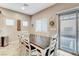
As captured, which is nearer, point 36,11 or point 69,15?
point 69,15

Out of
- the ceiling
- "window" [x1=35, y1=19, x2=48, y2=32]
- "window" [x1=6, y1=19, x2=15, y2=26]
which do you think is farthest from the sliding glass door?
"window" [x1=6, y1=19, x2=15, y2=26]

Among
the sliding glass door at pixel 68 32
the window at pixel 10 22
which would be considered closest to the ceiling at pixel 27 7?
the window at pixel 10 22

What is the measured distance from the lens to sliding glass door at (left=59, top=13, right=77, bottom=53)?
6.93ft

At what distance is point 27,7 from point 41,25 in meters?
0.46

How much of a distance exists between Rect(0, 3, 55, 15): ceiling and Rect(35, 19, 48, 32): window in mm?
238

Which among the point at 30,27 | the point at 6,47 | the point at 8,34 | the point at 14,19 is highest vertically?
the point at 14,19

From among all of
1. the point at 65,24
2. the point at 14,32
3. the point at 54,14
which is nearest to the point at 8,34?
the point at 14,32

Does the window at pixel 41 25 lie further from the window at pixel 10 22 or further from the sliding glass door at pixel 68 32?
the window at pixel 10 22

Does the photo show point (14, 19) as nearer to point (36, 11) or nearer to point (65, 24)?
point (36, 11)

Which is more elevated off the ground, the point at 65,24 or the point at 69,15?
the point at 69,15

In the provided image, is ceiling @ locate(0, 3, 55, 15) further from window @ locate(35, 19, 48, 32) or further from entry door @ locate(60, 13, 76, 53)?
entry door @ locate(60, 13, 76, 53)

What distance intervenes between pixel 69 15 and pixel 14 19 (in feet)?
3.61

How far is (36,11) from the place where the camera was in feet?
7.51

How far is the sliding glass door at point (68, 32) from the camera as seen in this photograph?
211 centimetres
